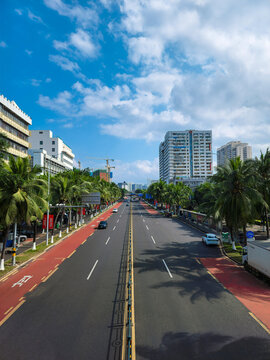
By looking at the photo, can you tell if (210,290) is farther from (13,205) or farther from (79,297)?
(13,205)

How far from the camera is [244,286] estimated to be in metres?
14.8

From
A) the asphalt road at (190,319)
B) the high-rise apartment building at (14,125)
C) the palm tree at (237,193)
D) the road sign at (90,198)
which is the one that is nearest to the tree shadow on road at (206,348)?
the asphalt road at (190,319)

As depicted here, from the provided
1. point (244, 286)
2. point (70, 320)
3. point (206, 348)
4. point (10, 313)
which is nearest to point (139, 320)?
point (206, 348)

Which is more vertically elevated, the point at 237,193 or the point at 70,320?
the point at 237,193

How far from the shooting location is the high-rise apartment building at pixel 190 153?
193125 mm

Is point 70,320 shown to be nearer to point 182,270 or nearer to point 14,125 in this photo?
point 182,270

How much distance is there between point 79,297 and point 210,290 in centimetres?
849

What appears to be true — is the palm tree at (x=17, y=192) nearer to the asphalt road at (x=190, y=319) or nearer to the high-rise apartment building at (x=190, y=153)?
the asphalt road at (x=190, y=319)

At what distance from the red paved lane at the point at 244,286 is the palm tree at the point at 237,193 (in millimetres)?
4724

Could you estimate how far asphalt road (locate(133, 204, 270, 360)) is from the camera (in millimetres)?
8305

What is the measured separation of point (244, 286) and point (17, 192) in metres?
19.1

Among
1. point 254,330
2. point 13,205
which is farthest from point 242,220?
point 13,205

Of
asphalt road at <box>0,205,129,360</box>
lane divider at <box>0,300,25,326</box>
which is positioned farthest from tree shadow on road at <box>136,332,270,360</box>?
lane divider at <box>0,300,25,326</box>

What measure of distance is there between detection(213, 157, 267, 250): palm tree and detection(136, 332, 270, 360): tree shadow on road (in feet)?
44.6
